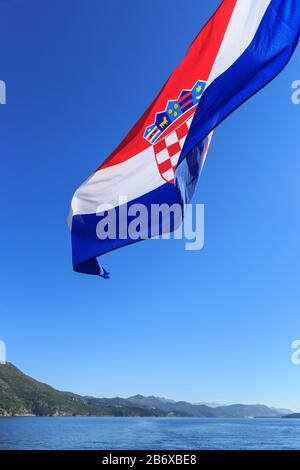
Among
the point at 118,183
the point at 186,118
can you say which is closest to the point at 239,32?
the point at 186,118

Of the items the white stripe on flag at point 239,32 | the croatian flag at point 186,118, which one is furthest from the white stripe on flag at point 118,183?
the white stripe on flag at point 239,32

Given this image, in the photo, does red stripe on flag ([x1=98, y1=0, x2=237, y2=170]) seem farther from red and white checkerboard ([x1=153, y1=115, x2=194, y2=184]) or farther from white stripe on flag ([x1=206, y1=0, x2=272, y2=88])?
red and white checkerboard ([x1=153, y1=115, x2=194, y2=184])

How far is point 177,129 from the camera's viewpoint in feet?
22.0

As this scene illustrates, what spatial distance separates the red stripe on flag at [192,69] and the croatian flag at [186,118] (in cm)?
2

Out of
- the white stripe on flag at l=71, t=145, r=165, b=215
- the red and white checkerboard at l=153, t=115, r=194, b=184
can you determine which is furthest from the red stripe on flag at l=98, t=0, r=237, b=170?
the red and white checkerboard at l=153, t=115, r=194, b=184

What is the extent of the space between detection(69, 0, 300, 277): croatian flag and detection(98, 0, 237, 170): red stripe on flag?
2cm

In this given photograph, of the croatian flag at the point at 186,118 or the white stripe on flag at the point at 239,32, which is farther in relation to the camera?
the white stripe on flag at the point at 239,32

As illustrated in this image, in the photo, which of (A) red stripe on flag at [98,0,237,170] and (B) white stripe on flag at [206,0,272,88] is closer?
(B) white stripe on flag at [206,0,272,88]

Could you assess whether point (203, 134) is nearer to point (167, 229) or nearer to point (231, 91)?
point (231, 91)

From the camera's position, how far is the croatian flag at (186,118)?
5758mm

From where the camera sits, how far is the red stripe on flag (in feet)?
21.8

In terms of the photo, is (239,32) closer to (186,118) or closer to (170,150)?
(186,118)

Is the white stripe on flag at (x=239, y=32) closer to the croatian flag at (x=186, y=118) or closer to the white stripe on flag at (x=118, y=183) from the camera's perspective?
the croatian flag at (x=186, y=118)
